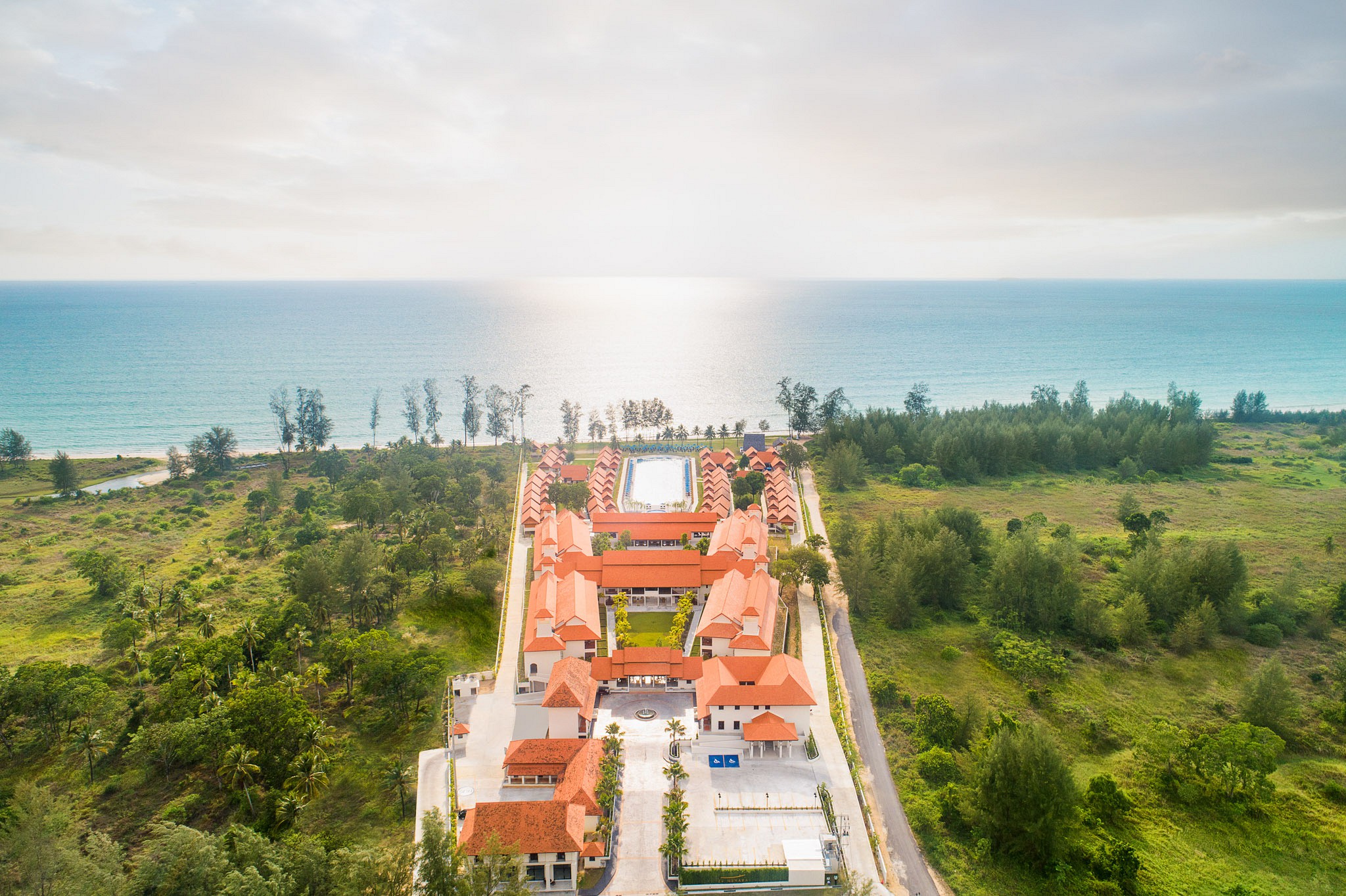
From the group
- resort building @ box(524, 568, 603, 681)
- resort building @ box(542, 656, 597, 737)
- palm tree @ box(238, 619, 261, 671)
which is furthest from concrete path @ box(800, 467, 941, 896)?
palm tree @ box(238, 619, 261, 671)

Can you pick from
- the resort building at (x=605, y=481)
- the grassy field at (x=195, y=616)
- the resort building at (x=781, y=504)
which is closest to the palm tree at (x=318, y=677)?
the grassy field at (x=195, y=616)

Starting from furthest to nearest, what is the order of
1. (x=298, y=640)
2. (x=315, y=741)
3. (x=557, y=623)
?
(x=557, y=623) < (x=298, y=640) < (x=315, y=741)

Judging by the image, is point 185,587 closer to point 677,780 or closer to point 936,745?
point 677,780

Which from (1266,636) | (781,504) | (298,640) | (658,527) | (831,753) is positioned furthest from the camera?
(781,504)

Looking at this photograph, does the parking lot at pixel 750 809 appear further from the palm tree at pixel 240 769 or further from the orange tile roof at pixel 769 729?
the palm tree at pixel 240 769

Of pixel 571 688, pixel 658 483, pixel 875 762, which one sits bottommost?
pixel 875 762

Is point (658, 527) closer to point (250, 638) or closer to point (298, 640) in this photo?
point (298, 640)

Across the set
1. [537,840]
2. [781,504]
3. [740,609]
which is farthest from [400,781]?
[781,504]
